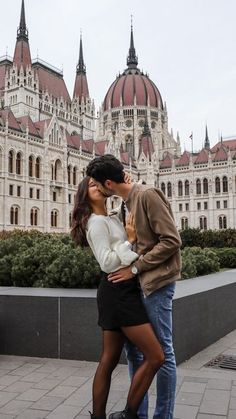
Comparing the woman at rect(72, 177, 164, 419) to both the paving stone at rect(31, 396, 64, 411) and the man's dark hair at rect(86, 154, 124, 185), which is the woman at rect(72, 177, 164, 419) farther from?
the paving stone at rect(31, 396, 64, 411)

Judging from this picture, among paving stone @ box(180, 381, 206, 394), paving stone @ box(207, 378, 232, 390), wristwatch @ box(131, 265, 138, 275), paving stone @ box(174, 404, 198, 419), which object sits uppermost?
wristwatch @ box(131, 265, 138, 275)

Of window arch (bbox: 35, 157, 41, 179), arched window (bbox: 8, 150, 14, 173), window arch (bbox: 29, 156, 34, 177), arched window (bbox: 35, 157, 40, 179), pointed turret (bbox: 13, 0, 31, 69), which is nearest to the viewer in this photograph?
arched window (bbox: 8, 150, 14, 173)

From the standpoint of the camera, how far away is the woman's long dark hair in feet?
10.1

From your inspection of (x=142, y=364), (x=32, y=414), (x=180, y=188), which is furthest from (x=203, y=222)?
(x=142, y=364)

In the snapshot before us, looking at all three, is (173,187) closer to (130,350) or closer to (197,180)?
(197,180)

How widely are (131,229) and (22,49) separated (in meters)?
62.1

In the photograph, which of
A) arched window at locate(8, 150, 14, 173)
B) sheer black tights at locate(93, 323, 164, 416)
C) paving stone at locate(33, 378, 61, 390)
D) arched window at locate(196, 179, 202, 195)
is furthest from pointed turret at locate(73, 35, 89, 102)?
sheer black tights at locate(93, 323, 164, 416)

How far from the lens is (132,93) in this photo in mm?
81250

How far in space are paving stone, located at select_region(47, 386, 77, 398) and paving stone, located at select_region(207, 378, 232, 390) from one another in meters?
1.40

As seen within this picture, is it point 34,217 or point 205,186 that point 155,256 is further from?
point 205,186

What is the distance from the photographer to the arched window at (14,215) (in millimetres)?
42688

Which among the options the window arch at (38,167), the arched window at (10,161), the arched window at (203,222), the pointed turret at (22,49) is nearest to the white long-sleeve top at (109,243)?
the arched window at (10,161)

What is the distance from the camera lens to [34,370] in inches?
188

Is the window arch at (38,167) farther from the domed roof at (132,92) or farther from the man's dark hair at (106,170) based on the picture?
the man's dark hair at (106,170)
